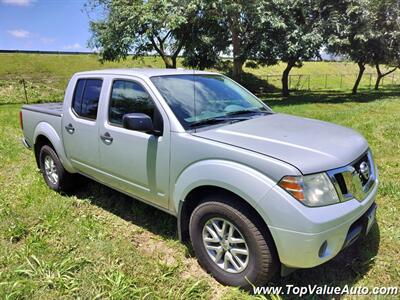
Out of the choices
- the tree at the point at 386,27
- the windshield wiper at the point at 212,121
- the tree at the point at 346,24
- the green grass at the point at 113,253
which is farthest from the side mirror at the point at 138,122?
the tree at the point at 386,27

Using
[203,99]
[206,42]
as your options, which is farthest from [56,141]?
[206,42]

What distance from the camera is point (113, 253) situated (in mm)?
3529

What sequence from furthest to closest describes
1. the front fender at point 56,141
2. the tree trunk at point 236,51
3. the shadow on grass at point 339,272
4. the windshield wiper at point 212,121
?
the tree trunk at point 236,51 < the front fender at point 56,141 < the windshield wiper at point 212,121 < the shadow on grass at point 339,272

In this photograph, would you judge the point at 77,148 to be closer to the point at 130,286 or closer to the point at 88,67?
the point at 130,286

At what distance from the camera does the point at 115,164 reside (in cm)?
385

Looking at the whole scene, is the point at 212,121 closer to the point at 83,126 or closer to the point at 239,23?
the point at 83,126

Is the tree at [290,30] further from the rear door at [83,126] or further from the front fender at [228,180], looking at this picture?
the front fender at [228,180]

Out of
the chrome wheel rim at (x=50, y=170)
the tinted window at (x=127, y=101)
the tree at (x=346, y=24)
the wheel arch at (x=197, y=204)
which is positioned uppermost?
the tree at (x=346, y=24)

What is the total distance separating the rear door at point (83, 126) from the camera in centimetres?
411

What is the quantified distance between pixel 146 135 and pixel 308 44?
59.4ft

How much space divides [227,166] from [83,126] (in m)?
2.18

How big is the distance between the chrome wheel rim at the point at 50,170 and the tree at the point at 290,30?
1551 centimetres

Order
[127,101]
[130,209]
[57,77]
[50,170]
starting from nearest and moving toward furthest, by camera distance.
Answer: [127,101] → [130,209] → [50,170] → [57,77]

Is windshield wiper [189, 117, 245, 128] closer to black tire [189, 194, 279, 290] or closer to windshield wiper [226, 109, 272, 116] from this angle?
windshield wiper [226, 109, 272, 116]
